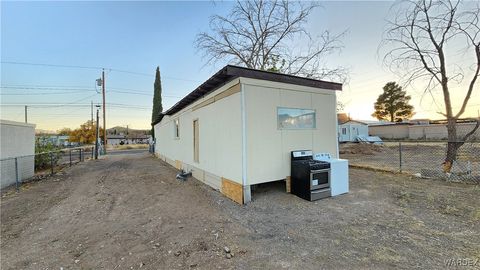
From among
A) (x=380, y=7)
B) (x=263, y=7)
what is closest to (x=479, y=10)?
(x=380, y=7)

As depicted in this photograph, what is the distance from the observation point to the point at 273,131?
4.80 meters

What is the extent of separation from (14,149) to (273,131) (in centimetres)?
925

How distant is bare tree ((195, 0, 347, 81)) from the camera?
11.0 metres

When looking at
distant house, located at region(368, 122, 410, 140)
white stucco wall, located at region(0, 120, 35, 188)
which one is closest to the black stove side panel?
white stucco wall, located at region(0, 120, 35, 188)

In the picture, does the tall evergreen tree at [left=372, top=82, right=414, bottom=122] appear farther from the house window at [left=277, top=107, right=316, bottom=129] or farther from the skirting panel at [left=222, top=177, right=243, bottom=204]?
the skirting panel at [left=222, top=177, right=243, bottom=204]

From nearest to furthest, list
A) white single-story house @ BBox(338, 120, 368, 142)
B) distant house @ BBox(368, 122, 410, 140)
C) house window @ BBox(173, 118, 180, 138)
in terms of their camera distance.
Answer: house window @ BBox(173, 118, 180, 138), white single-story house @ BBox(338, 120, 368, 142), distant house @ BBox(368, 122, 410, 140)

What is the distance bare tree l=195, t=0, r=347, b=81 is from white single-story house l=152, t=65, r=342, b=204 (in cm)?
621

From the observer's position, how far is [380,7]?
25.1 feet

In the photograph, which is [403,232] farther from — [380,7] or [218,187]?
[380,7]

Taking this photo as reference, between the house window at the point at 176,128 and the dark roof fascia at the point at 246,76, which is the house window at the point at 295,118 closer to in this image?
the dark roof fascia at the point at 246,76

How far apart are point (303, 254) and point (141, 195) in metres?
4.45

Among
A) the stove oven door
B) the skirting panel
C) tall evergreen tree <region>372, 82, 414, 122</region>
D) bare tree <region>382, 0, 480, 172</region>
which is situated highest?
tall evergreen tree <region>372, 82, 414, 122</region>

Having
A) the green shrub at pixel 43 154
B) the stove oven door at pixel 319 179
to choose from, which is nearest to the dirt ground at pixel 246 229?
the stove oven door at pixel 319 179

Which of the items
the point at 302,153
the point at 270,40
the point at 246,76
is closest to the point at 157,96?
the point at 270,40
